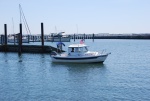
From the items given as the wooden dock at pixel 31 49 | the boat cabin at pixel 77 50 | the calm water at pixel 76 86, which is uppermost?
the boat cabin at pixel 77 50

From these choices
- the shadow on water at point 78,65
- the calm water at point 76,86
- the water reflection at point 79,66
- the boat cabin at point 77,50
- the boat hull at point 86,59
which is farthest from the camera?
the boat cabin at point 77,50

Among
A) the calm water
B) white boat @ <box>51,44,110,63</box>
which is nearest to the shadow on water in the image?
white boat @ <box>51,44,110,63</box>

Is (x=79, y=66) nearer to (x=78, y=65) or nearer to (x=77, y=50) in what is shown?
(x=78, y=65)

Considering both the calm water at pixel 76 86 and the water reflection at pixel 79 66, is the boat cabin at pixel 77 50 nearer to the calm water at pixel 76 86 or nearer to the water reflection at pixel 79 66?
the water reflection at pixel 79 66

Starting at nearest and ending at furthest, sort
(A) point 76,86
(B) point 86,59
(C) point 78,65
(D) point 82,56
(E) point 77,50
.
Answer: (A) point 76,86 → (C) point 78,65 → (B) point 86,59 → (D) point 82,56 → (E) point 77,50

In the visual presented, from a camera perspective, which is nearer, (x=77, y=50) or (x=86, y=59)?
(x=86, y=59)

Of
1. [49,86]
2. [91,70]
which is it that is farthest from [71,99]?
[91,70]

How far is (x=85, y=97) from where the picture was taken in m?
20.7

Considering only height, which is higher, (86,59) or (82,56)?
(82,56)

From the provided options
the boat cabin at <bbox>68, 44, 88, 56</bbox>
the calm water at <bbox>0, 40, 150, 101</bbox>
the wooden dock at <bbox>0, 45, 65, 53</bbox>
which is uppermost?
the boat cabin at <bbox>68, 44, 88, 56</bbox>

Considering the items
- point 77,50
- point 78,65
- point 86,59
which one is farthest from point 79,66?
point 77,50

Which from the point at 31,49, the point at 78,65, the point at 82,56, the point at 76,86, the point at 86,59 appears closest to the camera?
the point at 76,86

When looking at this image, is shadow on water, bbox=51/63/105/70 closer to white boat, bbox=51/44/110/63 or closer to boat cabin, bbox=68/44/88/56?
white boat, bbox=51/44/110/63

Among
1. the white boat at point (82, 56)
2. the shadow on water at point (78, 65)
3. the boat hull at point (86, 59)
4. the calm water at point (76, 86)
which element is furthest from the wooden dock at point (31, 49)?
the calm water at point (76, 86)
